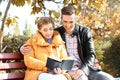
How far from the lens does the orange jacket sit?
15.6 feet

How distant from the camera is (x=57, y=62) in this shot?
15.3 ft

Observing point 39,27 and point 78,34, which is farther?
point 78,34

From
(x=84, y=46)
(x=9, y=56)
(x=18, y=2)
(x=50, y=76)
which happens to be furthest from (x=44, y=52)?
(x=18, y=2)

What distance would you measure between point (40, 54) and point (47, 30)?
0.30 metres

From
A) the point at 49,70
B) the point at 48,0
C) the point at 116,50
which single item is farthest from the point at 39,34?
the point at 116,50

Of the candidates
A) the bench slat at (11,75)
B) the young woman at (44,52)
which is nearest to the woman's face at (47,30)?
the young woman at (44,52)

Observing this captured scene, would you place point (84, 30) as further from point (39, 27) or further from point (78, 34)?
point (39, 27)

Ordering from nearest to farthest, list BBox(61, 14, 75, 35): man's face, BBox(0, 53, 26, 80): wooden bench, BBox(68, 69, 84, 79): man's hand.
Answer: BBox(68, 69, 84, 79): man's hand → BBox(61, 14, 75, 35): man's face → BBox(0, 53, 26, 80): wooden bench

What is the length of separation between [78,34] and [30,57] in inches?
30.8

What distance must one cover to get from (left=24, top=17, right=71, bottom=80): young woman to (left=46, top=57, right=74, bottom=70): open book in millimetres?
Answer: 47

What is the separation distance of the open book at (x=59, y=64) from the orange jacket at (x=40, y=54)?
9cm

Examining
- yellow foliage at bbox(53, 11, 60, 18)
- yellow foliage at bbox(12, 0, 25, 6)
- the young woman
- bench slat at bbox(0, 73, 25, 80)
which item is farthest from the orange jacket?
yellow foliage at bbox(53, 11, 60, 18)

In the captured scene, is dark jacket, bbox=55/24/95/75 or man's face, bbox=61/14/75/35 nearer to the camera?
man's face, bbox=61/14/75/35

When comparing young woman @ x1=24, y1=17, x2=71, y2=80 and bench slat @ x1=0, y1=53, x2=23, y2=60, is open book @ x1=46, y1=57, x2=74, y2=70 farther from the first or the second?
bench slat @ x1=0, y1=53, x2=23, y2=60
